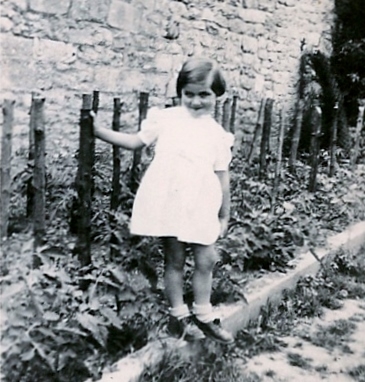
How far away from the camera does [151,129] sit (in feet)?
9.27

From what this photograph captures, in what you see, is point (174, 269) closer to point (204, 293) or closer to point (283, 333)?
point (204, 293)

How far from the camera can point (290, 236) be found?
4402 mm

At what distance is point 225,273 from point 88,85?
7.31ft

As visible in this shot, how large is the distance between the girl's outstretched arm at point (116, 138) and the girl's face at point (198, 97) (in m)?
0.25

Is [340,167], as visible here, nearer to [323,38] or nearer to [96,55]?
[96,55]

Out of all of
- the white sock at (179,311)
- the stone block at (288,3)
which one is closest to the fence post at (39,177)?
the white sock at (179,311)

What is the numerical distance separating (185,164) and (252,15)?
4883mm

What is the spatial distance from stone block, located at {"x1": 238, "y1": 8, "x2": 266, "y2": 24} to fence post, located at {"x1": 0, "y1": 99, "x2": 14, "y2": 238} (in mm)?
4948

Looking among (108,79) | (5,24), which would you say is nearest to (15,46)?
(5,24)

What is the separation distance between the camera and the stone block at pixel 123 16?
5293 millimetres

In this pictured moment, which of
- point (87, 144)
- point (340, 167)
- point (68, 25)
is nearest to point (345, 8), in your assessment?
point (340, 167)

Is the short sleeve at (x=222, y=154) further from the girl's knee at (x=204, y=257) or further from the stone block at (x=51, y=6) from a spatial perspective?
the stone block at (x=51, y=6)

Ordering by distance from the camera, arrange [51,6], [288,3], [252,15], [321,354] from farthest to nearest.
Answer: [288,3]
[252,15]
[51,6]
[321,354]

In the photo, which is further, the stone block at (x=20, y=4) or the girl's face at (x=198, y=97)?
the stone block at (x=20, y=4)
